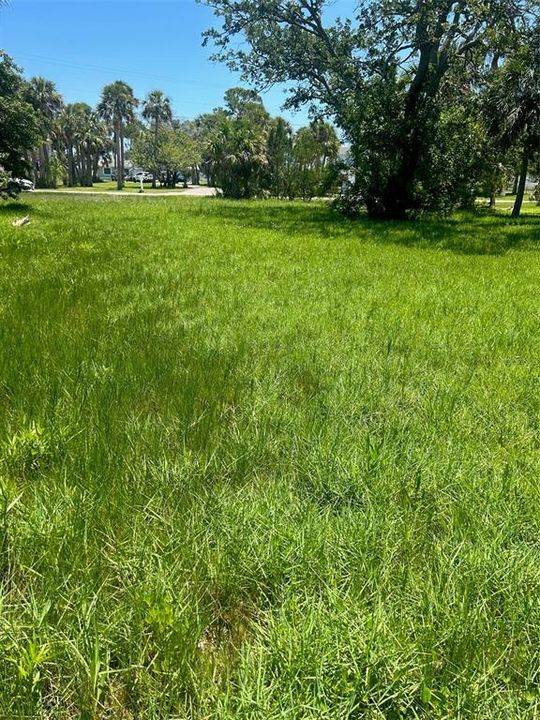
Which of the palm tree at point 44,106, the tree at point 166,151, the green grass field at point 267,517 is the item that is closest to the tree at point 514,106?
the green grass field at point 267,517

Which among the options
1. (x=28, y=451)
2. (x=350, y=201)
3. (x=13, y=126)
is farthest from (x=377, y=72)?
(x=28, y=451)

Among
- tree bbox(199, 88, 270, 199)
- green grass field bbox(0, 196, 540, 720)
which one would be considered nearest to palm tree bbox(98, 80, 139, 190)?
tree bbox(199, 88, 270, 199)

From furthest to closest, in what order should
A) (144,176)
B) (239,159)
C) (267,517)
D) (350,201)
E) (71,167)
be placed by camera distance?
1. (144,176)
2. (71,167)
3. (239,159)
4. (350,201)
5. (267,517)

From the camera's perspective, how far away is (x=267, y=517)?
73.6 inches

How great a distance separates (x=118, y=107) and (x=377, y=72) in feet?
214

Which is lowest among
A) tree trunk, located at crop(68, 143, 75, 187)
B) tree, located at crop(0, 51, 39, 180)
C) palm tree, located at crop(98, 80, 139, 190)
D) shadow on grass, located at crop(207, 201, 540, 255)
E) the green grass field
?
the green grass field

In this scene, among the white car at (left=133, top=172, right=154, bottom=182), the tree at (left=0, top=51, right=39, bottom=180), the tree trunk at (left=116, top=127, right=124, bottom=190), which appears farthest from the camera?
the tree trunk at (left=116, top=127, right=124, bottom=190)

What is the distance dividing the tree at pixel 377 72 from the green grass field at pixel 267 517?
564 inches

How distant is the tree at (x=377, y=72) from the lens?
52.2ft

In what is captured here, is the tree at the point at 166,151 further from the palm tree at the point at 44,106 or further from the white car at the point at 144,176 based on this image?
the palm tree at the point at 44,106

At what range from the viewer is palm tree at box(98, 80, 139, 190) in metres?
68.6

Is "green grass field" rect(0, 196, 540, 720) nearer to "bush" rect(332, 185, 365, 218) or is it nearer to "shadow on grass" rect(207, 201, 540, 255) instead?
"shadow on grass" rect(207, 201, 540, 255)

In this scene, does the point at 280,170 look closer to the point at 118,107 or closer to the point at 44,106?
the point at 44,106

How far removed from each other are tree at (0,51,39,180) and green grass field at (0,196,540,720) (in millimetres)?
14932
